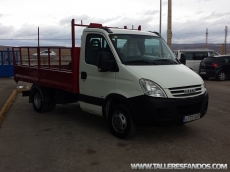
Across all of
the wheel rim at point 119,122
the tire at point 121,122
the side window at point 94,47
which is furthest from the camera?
the side window at point 94,47

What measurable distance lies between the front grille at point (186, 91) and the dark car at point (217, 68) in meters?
11.9

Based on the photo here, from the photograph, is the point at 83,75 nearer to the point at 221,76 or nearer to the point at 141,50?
the point at 141,50

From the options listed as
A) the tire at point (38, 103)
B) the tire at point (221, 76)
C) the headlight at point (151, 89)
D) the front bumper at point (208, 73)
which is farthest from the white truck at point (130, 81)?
the tire at point (221, 76)

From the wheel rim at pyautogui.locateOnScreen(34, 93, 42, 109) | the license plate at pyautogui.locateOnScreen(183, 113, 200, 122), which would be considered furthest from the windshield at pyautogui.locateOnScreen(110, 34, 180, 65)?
the wheel rim at pyautogui.locateOnScreen(34, 93, 42, 109)

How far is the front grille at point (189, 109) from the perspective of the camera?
5.45m

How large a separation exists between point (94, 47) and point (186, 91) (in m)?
2.16

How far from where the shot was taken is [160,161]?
4703 mm

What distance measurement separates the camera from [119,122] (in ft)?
19.1

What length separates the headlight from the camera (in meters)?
5.26

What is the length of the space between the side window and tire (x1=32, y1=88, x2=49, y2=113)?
2660 mm

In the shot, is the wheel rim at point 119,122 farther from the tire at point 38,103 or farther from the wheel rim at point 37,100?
the wheel rim at point 37,100

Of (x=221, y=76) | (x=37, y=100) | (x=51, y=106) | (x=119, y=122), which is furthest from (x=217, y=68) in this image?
(x=119, y=122)

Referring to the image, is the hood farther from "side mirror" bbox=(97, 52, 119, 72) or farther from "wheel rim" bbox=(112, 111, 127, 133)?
"wheel rim" bbox=(112, 111, 127, 133)

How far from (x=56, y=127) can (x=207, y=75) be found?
490 inches
